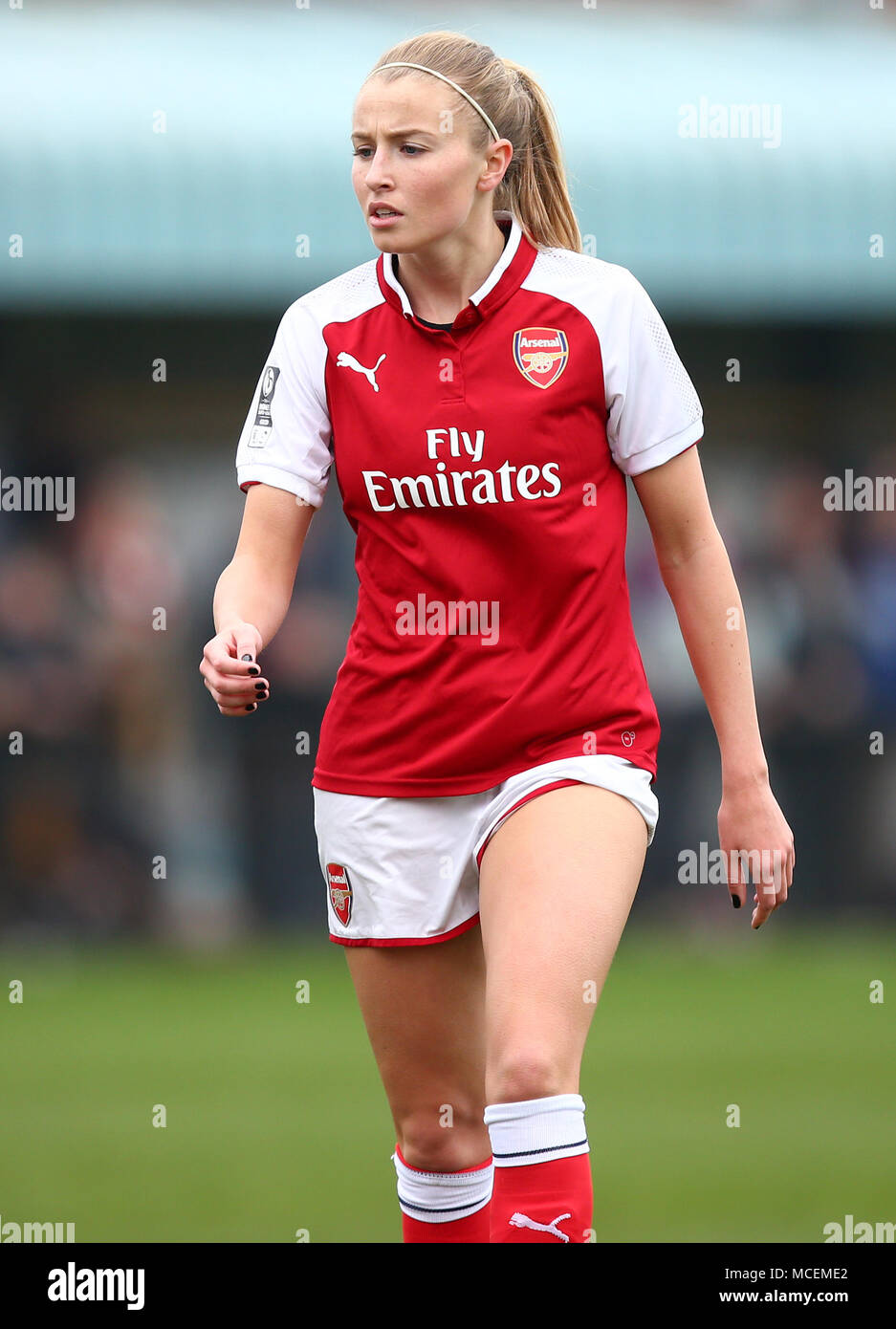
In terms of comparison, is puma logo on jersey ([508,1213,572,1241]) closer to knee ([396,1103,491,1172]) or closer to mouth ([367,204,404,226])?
knee ([396,1103,491,1172])

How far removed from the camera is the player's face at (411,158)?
12.7 ft

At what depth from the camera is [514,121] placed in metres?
4.11

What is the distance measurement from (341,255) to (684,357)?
2.94 meters

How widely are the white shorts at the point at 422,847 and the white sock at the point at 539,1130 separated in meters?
0.56

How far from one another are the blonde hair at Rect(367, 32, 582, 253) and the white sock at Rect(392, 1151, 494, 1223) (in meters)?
1.99

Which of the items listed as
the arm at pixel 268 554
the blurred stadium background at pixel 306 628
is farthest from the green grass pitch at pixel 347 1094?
the arm at pixel 268 554

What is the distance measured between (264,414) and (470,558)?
1.92 feet

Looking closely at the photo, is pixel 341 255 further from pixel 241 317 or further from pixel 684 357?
pixel 684 357

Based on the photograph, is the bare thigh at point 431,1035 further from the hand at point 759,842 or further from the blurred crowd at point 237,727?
the blurred crowd at point 237,727

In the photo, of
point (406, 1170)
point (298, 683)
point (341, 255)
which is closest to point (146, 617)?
point (298, 683)

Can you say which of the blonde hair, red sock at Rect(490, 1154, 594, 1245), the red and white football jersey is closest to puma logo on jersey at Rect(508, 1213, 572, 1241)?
red sock at Rect(490, 1154, 594, 1245)

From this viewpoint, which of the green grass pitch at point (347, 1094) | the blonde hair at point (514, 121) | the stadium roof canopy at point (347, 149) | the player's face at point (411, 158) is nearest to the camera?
the player's face at point (411, 158)

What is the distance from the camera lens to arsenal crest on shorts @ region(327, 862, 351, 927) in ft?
13.7

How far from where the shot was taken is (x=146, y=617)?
1110 centimetres
